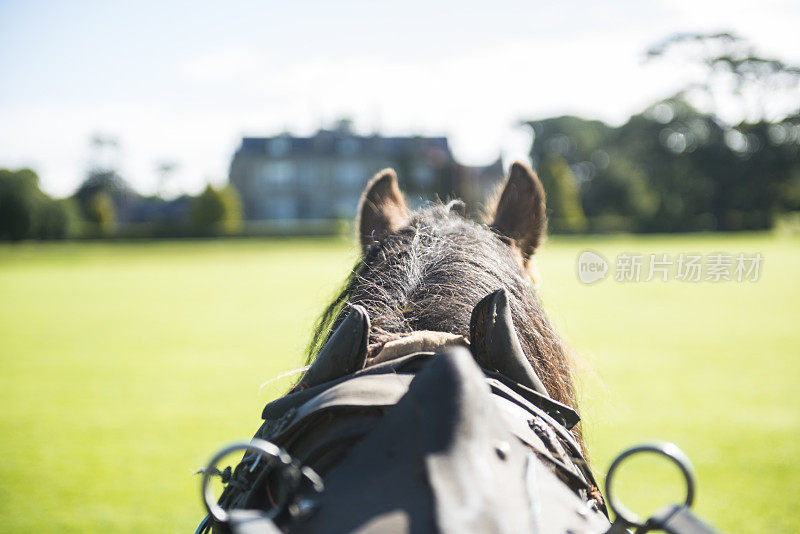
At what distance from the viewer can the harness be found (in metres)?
0.68

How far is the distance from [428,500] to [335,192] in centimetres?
4857

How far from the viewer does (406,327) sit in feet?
3.94

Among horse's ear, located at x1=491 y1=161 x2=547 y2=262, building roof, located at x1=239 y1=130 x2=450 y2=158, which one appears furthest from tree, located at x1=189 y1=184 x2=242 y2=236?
horse's ear, located at x1=491 y1=161 x2=547 y2=262

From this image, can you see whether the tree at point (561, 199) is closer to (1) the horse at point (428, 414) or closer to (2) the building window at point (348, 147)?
(2) the building window at point (348, 147)

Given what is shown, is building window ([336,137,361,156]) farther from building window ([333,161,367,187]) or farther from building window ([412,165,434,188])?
building window ([412,165,434,188])

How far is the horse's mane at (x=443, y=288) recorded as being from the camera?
1241 mm

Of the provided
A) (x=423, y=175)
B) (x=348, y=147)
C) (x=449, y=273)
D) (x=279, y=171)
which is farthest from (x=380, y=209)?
(x=279, y=171)

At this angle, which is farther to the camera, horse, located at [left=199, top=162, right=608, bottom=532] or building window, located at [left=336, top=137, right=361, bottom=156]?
building window, located at [left=336, top=137, right=361, bottom=156]

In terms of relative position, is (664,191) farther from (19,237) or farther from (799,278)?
(19,237)

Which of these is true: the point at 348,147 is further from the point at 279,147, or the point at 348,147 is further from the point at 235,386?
the point at 235,386

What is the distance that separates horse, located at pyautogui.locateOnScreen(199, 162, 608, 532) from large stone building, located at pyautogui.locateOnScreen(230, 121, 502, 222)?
46.0 m

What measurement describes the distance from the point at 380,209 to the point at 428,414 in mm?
1169

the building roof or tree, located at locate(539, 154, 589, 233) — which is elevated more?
the building roof

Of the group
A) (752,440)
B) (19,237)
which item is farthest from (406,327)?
(19,237)
